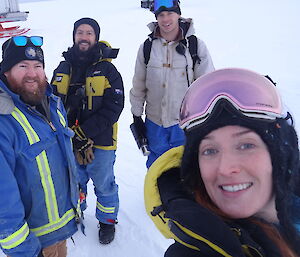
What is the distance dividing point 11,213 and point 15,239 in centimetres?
14

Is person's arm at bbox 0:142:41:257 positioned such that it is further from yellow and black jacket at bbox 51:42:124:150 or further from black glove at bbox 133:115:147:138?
black glove at bbox 133:115:147:138

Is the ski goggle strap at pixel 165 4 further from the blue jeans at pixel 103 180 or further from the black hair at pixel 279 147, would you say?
the black hair at pixel 279 147

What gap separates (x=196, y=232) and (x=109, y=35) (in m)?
13.3

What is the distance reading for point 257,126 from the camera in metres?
1.09

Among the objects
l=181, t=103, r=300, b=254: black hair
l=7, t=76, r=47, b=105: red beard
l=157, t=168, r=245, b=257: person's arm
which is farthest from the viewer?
l=7, t=76, r=47, b=105: red beard

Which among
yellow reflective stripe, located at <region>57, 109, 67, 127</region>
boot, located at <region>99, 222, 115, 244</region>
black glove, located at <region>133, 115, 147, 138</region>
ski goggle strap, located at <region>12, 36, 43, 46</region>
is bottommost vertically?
boot, located at <region>99, 222, 115, 244</region>

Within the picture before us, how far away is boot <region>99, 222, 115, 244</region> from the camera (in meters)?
2.72

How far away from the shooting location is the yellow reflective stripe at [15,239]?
1577 mm

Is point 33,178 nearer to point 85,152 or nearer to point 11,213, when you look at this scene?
point 11,213

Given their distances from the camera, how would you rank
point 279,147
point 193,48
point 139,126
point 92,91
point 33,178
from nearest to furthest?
point 279,147
point 33,178
point 92,91
point 193,48
point 139,126

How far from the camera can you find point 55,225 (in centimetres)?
184

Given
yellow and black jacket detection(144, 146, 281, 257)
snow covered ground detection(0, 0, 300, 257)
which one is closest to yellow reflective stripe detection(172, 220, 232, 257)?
yellow and black jacket detection(144, 146, 281, 257)

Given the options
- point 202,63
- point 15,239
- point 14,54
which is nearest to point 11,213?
point 15,239

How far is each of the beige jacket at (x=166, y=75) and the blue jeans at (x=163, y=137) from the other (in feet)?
0.21
